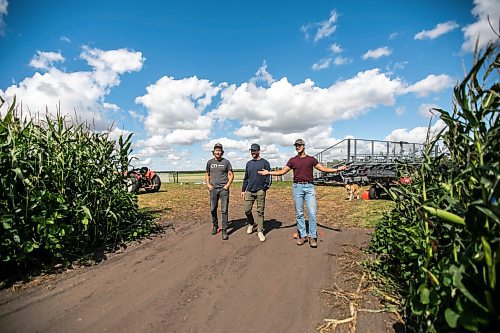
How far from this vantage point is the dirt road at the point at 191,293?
9.64 ft

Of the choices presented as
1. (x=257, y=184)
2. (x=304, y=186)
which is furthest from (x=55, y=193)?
(x=304, y=186)

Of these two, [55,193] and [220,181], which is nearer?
[55,193]

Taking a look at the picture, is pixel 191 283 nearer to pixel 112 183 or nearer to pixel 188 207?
pixel 112 183

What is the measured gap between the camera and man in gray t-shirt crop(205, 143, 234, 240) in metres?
6.11

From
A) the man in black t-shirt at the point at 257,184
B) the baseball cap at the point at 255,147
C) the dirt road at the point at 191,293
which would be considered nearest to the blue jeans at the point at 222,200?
the man in black t-shirt at the point at 257,184

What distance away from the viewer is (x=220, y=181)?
6.17 meters

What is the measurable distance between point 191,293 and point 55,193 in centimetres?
278

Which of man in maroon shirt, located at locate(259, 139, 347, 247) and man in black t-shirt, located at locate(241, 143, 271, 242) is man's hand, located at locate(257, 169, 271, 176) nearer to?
man in black t-shirt, located at locate(241, 143, 271, 242)

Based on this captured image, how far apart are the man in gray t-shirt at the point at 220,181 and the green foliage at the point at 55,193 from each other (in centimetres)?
185

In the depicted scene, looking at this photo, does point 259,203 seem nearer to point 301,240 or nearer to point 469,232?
point 301,240

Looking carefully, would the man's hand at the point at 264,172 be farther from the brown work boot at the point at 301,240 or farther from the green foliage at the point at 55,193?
the green foliage at the point at 55,193

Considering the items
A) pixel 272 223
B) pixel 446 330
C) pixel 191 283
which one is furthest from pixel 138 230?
pixel 446 330

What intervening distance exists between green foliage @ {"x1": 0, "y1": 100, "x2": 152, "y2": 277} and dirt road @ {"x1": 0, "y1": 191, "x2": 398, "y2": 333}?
59cm

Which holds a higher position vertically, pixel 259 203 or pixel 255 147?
pixel 255 147
